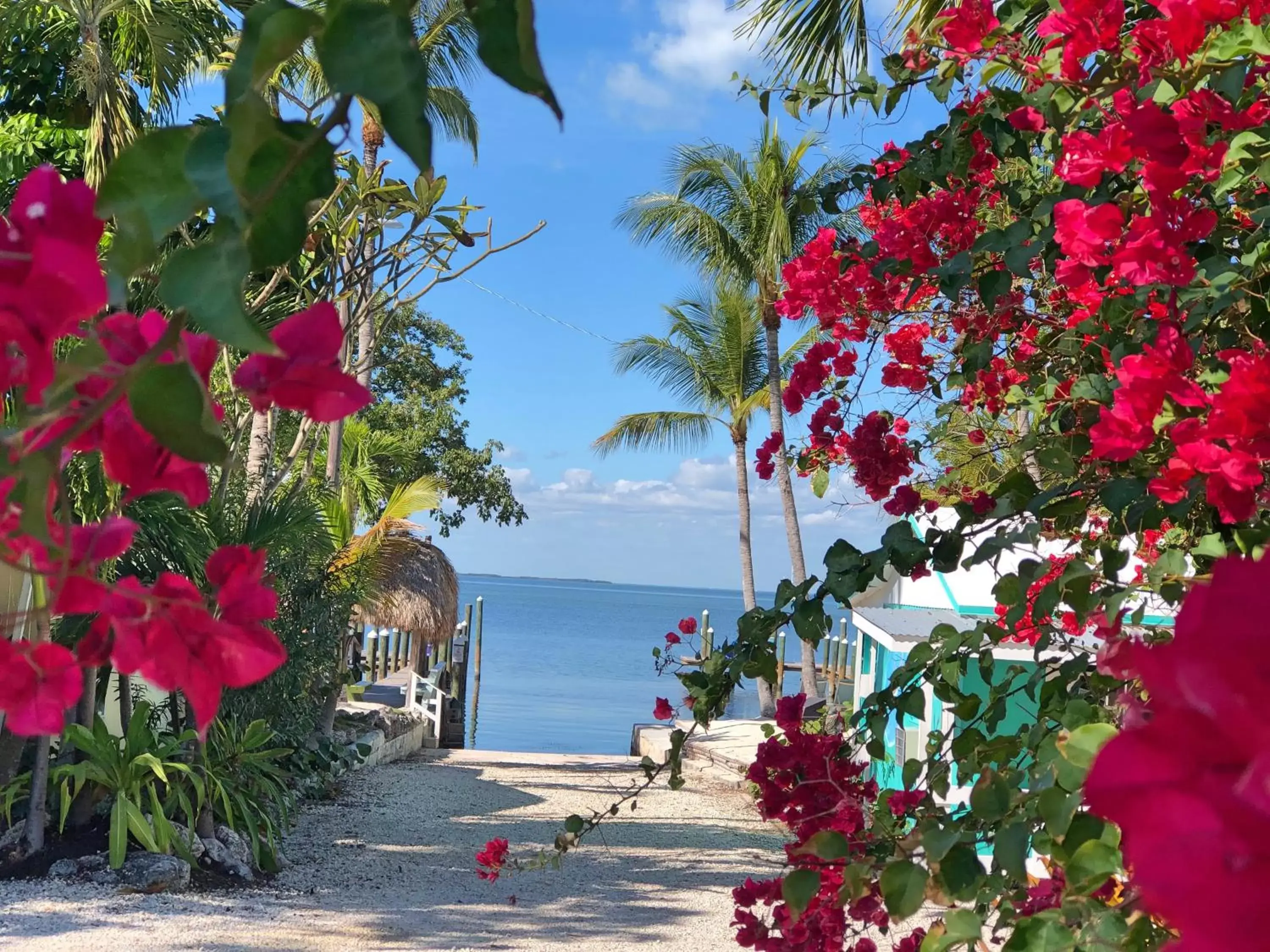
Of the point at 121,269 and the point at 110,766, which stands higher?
the point at 121,269

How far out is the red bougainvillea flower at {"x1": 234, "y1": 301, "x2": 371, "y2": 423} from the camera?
43 centimetres

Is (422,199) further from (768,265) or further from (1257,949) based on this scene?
(768,265)

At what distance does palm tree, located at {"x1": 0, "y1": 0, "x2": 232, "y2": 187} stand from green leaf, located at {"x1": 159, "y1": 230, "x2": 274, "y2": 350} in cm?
619

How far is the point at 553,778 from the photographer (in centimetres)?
1176

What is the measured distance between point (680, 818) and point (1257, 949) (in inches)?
372

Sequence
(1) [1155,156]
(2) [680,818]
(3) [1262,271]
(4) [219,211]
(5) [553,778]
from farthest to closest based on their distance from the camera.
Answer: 1. (5) [553,778]
2. (2) [680,818]
3. (3) [1262,271]
4. (1) [1155,156]
5. (4) [219,211]

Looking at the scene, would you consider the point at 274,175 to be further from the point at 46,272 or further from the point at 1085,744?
the point at 1085,744

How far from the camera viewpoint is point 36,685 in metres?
0.50

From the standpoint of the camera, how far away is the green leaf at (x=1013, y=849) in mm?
1025

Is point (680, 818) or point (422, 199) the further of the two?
point (680, 818)

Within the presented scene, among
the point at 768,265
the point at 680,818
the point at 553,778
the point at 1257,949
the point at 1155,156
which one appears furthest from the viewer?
the point at 768,265

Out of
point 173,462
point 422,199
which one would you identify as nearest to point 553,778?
point 422,199

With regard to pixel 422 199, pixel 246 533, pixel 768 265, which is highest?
pixel 768 265

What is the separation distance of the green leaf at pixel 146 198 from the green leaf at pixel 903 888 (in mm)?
940
